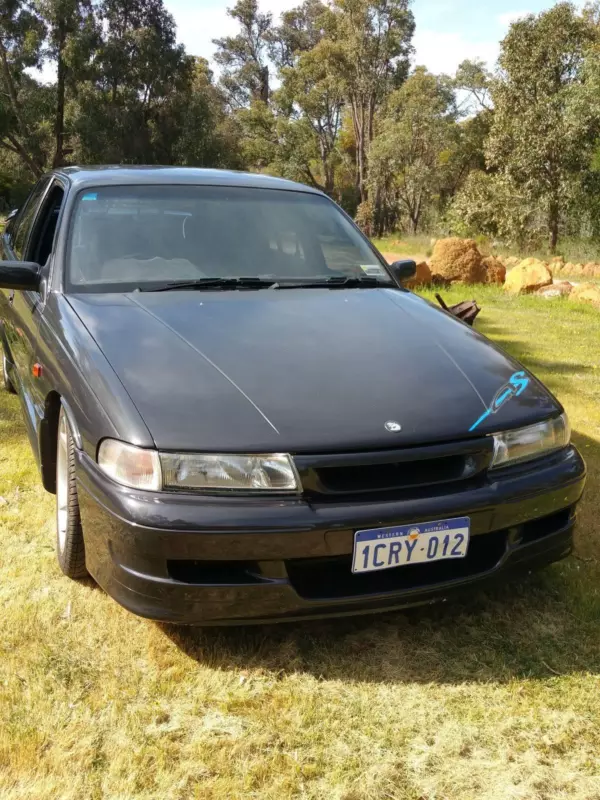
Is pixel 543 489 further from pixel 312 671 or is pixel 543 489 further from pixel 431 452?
pixel 312 671

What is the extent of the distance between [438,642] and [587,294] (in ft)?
32.1

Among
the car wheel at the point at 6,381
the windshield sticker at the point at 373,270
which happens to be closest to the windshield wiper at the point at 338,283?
the windshield sticker at the point at 373,270

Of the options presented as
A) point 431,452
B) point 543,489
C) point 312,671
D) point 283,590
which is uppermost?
point 431,452

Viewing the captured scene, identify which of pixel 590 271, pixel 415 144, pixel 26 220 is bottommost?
pixel 590 271

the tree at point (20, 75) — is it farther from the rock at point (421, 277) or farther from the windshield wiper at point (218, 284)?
the windshield wiper at point (218, 284)

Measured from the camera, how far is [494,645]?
2.28 meters

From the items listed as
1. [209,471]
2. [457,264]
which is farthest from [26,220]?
[457,264]

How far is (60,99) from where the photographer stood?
95.6 ft

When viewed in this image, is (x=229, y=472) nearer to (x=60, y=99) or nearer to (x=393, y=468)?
(x=393, y=468)

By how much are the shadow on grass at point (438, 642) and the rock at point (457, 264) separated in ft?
33.9

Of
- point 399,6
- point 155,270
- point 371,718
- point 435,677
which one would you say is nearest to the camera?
point 371,718

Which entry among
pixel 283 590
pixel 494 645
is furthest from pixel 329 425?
pixel 494 645

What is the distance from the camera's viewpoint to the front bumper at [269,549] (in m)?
1.88

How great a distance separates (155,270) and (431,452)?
1521 mm
